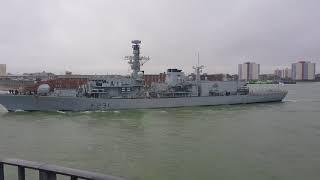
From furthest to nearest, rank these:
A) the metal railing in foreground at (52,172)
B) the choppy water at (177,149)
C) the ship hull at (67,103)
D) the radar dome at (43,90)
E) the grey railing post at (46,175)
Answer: the radar dome at (43,90), the ship hull at (67,103), the choppy water at (177,149), the grey railing post at (46,175), the metal railing in foreground at (52,172)

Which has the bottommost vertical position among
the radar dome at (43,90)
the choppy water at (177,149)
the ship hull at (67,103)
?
the choppy water at (177,149)

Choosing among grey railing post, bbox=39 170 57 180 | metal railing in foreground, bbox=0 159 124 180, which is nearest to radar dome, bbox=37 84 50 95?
metal railing in foreground, bbox=0 159 124 180

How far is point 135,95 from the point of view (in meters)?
60.8

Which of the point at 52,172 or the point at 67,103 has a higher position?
the point at 52,172

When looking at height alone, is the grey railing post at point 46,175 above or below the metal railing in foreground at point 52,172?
below

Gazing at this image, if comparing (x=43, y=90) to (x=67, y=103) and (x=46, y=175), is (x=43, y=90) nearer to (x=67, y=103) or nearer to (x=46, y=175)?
(x=67, y=103)

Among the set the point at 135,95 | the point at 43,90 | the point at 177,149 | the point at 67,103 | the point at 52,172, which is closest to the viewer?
the point at 52,172

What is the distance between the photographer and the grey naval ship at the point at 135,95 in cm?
5503

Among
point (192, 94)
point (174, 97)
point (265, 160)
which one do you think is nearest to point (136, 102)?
point (174, 97)

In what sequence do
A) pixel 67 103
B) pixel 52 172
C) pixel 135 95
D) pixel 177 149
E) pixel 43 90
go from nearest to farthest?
1. pixel 52 172
2. pixel 177 149
3. pixel 67 103
4. pixel 43 90
5. pixel 135 95

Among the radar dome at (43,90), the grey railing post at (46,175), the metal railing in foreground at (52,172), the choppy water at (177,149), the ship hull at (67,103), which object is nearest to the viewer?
the metal railing in foreground at (52,172)

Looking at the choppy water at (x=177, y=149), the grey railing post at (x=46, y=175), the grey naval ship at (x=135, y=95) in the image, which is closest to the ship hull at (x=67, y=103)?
the grey naval ship at (x=135, y=95)

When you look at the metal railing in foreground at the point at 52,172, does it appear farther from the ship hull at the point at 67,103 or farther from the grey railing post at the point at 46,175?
the ship hull at the point at 67,103

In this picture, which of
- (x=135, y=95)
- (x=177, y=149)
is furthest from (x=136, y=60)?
(x=177, y=149)
